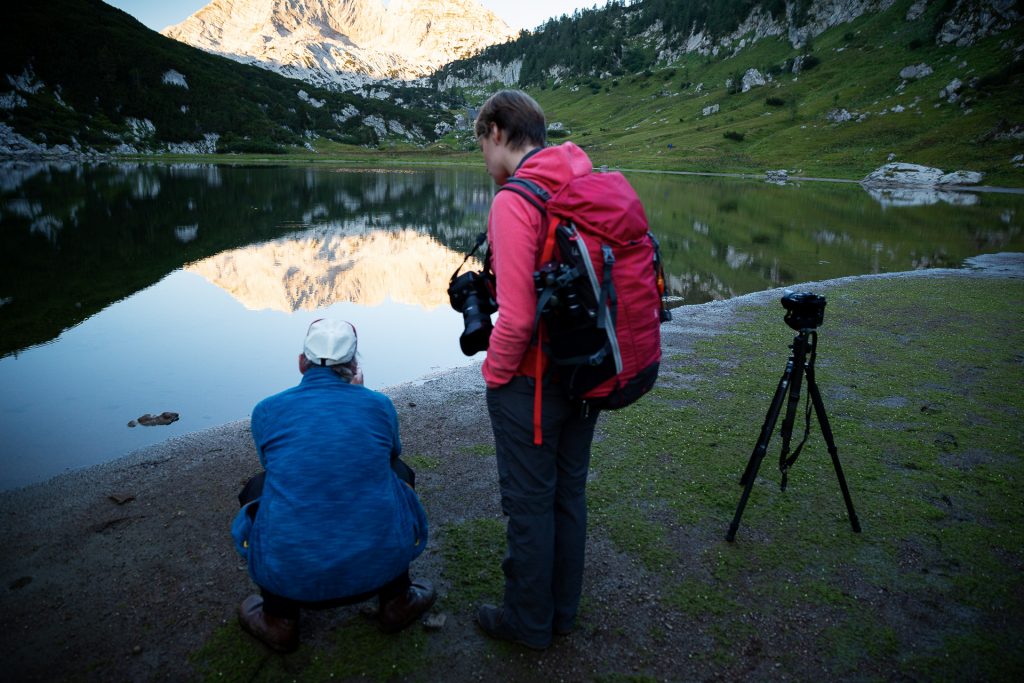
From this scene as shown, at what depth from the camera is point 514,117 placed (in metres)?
3.45

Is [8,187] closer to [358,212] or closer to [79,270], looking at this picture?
[358,212]

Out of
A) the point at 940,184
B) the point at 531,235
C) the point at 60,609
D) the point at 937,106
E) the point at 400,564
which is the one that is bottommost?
the point at 60,609

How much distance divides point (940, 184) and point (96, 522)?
3301 inches

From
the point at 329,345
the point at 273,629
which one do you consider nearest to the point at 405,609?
the point at 273,629

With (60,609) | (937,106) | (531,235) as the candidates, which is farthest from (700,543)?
(937,106)

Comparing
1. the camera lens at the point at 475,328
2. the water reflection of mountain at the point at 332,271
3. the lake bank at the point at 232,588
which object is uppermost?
the camera lens at the point at 475,328

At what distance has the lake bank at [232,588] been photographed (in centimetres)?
384

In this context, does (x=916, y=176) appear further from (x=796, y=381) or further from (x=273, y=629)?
(x=273, y=629)

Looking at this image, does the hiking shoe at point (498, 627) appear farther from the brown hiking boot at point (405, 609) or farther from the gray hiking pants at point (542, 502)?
the brown hiking boot at point (405, 609)

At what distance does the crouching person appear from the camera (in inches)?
133

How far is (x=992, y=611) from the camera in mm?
4363

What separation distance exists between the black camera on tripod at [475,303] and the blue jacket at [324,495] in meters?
0.76

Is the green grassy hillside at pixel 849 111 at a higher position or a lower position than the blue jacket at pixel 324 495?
higher

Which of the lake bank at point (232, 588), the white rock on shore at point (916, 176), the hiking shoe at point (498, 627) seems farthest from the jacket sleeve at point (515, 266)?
the white rock on shore at point (916, 176)
